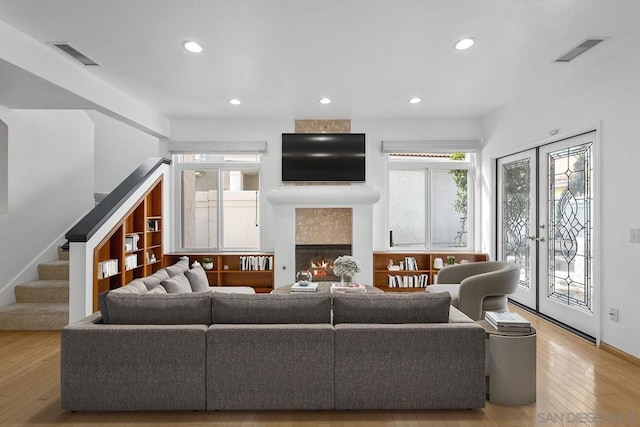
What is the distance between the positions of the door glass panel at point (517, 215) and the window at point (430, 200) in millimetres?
775

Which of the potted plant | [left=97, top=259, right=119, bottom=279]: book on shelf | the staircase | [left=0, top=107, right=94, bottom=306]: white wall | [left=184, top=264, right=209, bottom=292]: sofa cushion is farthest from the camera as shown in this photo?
the potted plant

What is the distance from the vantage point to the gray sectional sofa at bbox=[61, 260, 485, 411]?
97.7 inches

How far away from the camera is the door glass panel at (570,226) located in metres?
→ 4.07

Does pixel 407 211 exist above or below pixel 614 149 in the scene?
below

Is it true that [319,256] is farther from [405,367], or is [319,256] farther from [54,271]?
[405,367]

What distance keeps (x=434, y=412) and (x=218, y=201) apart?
16.1 ft

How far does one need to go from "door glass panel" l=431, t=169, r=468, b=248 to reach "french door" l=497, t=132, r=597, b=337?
894 mm

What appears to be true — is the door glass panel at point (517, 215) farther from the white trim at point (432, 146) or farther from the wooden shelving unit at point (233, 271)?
the wooden shelving unit at point (233, 271)

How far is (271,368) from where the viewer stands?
249 cm

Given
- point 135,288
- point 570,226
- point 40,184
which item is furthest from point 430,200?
point 40,184

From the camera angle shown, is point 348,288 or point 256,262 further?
point 256,262

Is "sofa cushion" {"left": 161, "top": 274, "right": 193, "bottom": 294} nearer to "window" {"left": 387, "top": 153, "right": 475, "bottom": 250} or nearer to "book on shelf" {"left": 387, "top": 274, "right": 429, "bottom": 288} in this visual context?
"book on shelf" {"left": 387, "top": 274, "right": 429, "bottom": 288}

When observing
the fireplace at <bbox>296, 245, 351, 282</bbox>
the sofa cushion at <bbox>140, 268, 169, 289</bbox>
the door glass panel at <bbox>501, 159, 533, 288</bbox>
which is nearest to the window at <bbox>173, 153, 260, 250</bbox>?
the fireplace at <bbox>296, 245, 351, 282</bbox>

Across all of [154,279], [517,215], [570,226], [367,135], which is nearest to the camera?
[154,279]
